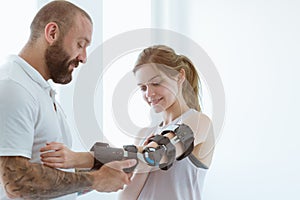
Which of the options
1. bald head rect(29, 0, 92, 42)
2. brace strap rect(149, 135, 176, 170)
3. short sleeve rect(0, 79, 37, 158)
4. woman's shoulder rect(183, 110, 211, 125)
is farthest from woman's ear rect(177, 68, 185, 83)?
short sleeve rect(0, 79, 37, 158)

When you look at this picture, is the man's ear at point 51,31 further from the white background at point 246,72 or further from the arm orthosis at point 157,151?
the white background at point 246,72

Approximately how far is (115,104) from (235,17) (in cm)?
113

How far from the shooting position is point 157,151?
1.22 metres

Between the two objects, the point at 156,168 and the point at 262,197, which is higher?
the point at 262,197

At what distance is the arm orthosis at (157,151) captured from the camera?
1.23 metres

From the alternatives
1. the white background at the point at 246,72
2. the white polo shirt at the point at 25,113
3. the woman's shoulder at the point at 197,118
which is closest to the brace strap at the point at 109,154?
the white polo shirt at the point at 25,113

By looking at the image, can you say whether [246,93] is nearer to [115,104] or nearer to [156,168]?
[115,104]

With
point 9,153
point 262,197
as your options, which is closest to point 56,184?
point 9,153

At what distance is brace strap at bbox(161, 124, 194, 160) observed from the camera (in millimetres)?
1257

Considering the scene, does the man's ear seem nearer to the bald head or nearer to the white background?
the bald head

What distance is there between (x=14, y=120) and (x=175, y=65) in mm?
529

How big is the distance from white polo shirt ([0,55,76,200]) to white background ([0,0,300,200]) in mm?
750

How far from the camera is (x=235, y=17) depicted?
2.37 metres

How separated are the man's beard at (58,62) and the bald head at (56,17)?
0.16 ft
